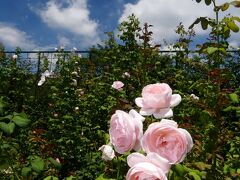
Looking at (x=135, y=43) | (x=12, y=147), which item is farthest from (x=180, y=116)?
(x=135, y=43)

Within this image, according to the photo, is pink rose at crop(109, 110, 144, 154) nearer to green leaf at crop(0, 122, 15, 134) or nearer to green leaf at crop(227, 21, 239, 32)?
green leaf at crop(0, 122, 15, 134)

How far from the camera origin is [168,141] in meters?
1.38

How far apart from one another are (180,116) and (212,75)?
6.18ft

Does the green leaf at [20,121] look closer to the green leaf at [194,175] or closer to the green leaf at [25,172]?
the green leaf at [25,172]

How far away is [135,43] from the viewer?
7215 mm

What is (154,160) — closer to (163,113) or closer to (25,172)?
(163,113)

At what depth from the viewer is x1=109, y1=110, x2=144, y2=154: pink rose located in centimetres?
144

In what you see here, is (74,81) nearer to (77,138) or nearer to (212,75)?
(77,138)

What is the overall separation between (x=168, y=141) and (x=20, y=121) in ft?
3.37

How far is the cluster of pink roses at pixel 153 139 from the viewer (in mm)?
1316

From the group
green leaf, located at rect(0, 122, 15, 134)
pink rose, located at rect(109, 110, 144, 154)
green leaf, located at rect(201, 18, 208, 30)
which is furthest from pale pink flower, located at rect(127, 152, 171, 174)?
green leaf, located at rect(201, 18, 208, 30)

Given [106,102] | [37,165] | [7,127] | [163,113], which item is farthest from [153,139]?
[106,102]

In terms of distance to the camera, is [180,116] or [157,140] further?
[180,116]

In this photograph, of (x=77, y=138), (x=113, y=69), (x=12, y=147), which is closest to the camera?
(x=12, y=147)
